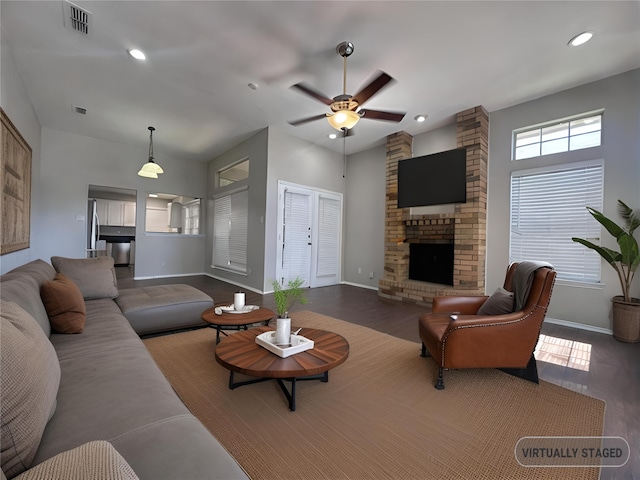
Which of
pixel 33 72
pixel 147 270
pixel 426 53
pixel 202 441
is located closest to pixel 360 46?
pixel 426 53

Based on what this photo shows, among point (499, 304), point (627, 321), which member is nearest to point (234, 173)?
point (499, 304)

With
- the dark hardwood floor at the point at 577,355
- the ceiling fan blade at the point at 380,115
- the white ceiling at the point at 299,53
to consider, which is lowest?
the dark hardwood floor at the point at 577,355

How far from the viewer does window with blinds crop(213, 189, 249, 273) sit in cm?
593

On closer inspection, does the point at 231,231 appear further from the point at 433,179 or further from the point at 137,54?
the point at 433,179

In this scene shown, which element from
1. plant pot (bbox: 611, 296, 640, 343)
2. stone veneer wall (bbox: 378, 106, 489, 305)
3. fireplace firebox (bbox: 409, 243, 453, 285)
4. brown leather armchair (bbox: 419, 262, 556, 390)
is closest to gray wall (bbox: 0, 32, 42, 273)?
brown leather armchair (bbox: 419, 262, 556, 390)

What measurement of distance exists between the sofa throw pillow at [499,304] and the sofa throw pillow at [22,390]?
8.89ft

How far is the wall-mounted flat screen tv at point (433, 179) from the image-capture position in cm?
450

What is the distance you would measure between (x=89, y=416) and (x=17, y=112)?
4.42 metres

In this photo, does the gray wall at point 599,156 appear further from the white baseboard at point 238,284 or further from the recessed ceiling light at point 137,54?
the recessed ceiling light at point 137,54

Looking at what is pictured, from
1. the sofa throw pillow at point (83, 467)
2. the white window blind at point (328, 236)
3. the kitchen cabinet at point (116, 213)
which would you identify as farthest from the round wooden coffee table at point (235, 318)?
the kitchen cabinet at point (116, 213)

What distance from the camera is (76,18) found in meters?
2.60

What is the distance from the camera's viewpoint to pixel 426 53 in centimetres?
302

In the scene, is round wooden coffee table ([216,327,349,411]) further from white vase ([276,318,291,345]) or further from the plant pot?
the plant pot

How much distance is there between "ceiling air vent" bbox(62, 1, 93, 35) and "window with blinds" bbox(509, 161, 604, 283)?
18.1ft
